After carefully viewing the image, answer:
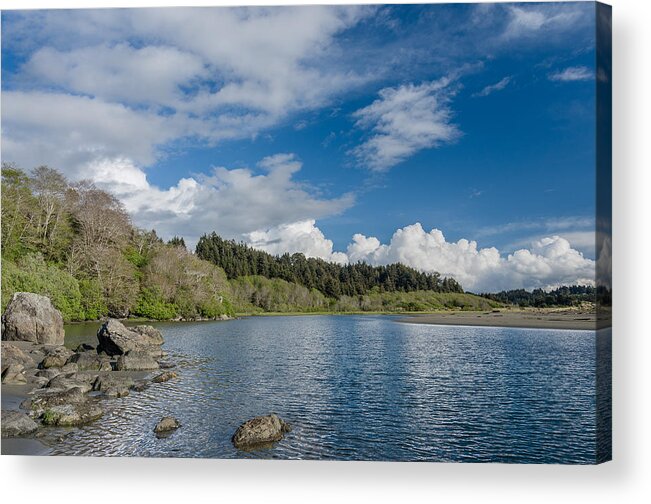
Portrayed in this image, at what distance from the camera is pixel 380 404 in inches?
516

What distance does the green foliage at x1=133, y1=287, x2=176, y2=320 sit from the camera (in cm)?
2831

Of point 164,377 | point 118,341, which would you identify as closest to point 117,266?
point 118,341

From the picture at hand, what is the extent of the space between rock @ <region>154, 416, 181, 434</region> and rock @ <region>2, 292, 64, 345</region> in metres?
11.8

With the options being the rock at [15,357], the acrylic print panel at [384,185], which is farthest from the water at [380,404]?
the rock at [15,357]

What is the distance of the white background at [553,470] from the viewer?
919cm

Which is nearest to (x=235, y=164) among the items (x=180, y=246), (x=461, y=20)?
(x=461, y=20)

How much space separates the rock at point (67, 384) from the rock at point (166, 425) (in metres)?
4.87

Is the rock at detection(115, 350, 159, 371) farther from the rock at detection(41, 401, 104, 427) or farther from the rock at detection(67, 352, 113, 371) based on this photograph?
the rock at detection(41, 401, 104, 427)

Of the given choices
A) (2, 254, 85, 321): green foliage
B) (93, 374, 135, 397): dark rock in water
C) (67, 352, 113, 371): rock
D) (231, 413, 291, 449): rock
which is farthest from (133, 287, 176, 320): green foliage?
(231, 413, 291, 449): rock

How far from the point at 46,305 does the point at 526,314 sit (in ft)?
64.6

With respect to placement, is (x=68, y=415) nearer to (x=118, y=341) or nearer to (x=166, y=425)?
(x=166, y=425)

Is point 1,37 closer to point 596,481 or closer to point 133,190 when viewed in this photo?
point 133,190

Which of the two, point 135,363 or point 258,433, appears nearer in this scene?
point 258,433

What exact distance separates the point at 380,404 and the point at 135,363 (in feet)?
33.7
